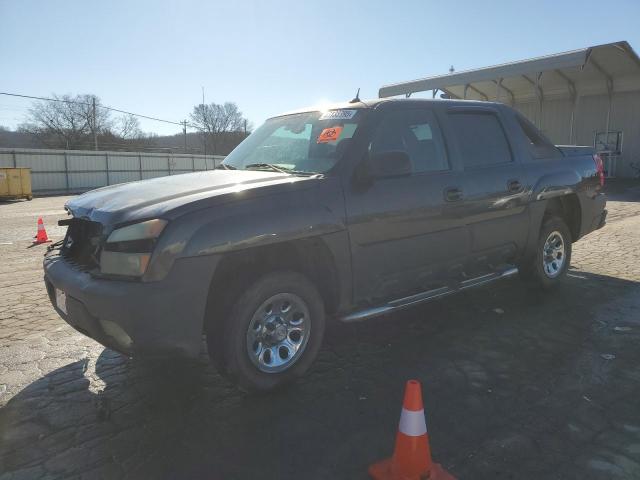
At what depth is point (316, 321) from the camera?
11.3 ft

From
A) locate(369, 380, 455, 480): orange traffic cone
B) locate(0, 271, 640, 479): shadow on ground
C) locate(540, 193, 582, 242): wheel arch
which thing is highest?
locate(540, 193, 582, 242): wheel arch

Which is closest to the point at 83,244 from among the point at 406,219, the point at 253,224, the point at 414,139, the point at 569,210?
the point at 253,224

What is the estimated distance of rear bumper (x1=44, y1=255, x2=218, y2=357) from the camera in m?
2.75

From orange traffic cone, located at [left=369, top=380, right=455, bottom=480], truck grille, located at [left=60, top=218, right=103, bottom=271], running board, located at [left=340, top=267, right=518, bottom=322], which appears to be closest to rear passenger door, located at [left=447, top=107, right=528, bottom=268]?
running board, located at [left=340, top=267, right=518, bottom=322]

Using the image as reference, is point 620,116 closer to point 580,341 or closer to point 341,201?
point 580,341

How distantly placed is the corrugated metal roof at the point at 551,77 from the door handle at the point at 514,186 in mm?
14853

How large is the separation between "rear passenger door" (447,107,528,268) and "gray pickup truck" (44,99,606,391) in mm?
17

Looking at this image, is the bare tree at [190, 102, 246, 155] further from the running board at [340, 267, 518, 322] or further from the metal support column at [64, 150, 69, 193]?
the running board at [340, 267, 518, 322]

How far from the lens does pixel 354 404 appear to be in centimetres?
320

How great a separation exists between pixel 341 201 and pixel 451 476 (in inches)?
71.8

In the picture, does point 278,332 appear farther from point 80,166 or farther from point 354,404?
point 80,166

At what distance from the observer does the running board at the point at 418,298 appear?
11.7 ft

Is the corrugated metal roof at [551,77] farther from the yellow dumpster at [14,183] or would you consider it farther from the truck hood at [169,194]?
the yellow dumpster at [14,183]

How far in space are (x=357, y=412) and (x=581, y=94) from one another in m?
24.0
